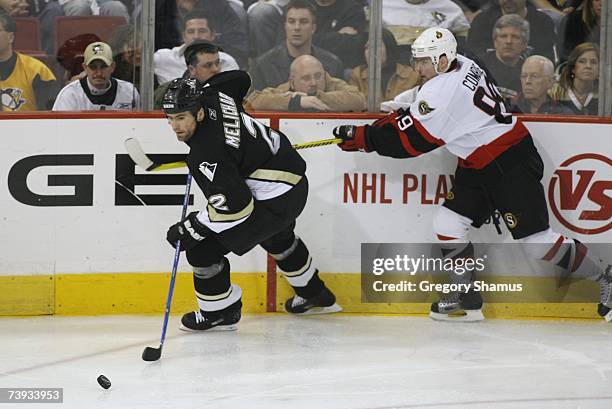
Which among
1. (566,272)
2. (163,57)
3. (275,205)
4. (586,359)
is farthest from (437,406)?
(163,57)

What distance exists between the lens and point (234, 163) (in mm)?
4418

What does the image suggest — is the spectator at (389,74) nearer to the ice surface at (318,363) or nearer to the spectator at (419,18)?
the spectator at (419,18)

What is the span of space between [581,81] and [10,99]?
2.55 m

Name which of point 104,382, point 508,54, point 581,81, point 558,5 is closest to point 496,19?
point 508,54

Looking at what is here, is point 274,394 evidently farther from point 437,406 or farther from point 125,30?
point 125,30

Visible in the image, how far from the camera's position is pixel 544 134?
507cm

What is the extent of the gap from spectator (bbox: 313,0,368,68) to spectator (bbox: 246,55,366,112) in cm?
10

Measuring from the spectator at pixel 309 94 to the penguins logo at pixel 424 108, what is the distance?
1.44 ft

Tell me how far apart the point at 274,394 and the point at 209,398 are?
22 cm

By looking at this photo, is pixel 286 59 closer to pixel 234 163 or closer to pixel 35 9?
pixel 234 163

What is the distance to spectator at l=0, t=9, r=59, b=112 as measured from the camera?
5.00 meters

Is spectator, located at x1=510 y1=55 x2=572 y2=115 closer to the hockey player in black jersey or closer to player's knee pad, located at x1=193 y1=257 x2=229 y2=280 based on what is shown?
the hockey player in black jersey

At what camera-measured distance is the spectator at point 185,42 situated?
5.09 metres

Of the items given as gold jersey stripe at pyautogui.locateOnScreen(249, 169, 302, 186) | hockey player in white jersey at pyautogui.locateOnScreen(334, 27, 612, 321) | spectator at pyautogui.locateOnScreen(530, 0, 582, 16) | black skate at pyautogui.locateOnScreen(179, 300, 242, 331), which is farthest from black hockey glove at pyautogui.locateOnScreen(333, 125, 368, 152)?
spectator at pyautogui.locateOnScreen(530, 0, 582, 16)
